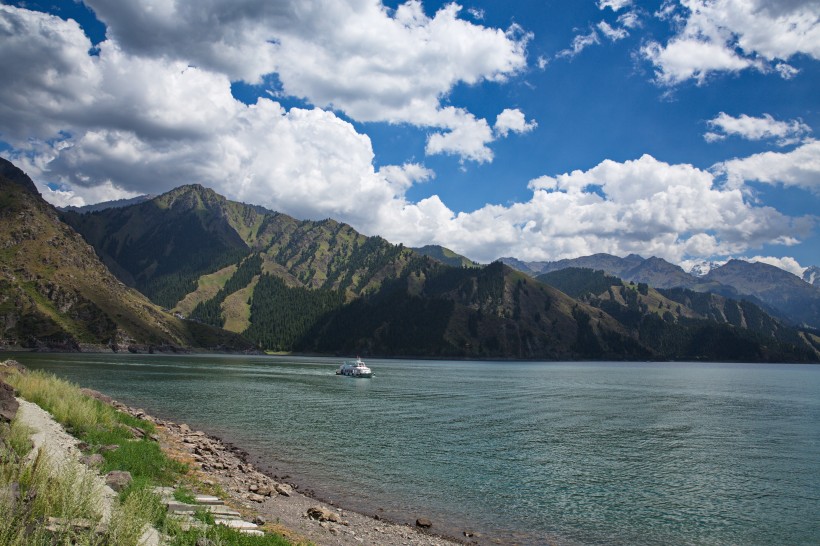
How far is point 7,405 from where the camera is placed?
27.9 meters

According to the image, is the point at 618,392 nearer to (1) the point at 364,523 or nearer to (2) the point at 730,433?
(2) the point at 730,433

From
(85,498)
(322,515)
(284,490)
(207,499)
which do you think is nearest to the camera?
(85,498)

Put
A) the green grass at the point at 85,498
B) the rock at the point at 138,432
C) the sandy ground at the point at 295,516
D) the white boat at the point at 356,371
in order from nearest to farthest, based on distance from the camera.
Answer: the green grass at the point at 85,498
the sandy ground at the point at 295,516
the rock at the point at 138,432
the white boat at the point at 356,371

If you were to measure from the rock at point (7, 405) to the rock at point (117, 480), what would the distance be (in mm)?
7585

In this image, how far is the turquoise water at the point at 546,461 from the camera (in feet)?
100

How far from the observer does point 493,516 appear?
3067 cm

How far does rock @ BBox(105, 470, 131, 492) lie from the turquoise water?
13.5m

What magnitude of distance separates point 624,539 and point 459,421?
4120 centimetres

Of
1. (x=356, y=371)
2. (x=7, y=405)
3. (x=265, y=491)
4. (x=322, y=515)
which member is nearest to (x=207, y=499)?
(x=265, y=491)

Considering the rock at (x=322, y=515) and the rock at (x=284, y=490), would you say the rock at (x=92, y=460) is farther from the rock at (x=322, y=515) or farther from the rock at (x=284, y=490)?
the rock at (x=322, y=515)

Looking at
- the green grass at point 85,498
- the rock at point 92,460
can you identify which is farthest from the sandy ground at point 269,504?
the green grass at point 85,498

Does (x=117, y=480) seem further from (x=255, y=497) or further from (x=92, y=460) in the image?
(x=255, y=497)

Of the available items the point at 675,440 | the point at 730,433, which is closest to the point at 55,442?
the point at 675,440

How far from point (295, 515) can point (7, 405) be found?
16.8m
